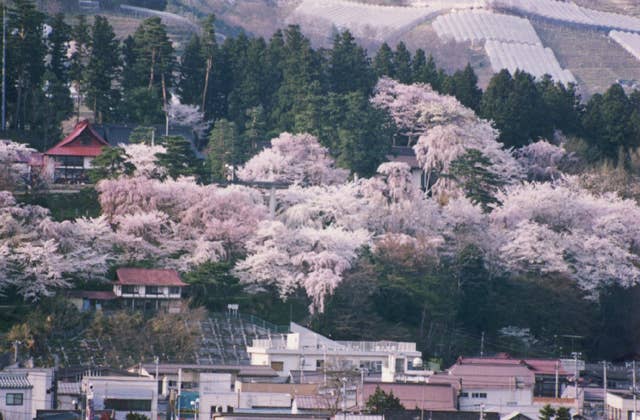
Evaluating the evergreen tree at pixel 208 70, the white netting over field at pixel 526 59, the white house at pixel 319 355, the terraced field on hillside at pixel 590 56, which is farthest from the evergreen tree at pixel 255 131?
the terraced field on hillside at pixel 590 56

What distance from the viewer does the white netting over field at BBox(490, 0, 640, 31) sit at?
Answer: 119 metres

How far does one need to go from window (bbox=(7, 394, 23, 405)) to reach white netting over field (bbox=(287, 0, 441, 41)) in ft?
264

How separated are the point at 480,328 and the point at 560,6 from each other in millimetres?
65583

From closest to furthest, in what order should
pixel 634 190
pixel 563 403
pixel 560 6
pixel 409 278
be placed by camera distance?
pixel 563 403
pixel 409 278
pixel 634 190
pixel 560 6

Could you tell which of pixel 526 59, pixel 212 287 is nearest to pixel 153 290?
A: pixel 212 287

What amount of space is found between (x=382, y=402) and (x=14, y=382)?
297 inches

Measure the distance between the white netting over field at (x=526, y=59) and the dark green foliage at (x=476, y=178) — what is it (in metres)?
39.4

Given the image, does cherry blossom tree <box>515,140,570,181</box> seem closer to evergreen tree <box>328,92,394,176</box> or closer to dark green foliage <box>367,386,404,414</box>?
evergreen tree <box>328,92,394,176</box>

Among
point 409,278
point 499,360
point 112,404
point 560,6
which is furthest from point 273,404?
point 560,6

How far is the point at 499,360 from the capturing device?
53.7m

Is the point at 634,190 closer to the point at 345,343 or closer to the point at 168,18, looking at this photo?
the point at 345,343

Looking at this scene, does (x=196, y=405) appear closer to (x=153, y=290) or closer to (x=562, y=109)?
(x=153, y=290)

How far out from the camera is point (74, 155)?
64.5 m

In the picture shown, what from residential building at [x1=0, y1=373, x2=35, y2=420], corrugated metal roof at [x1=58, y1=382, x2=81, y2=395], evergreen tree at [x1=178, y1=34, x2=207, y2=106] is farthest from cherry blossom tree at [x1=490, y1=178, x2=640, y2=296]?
residential building at [x1=0, y1=373, x2=35, y2=420]
